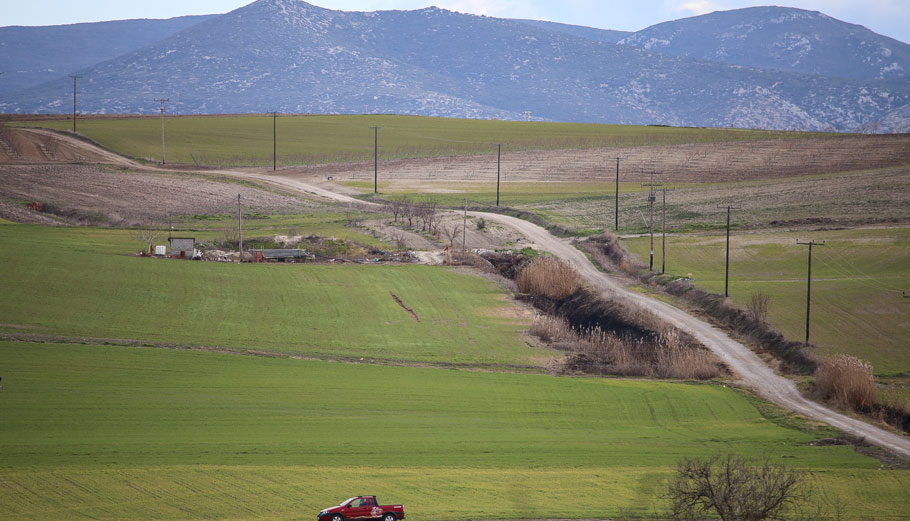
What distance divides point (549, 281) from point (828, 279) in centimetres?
1904

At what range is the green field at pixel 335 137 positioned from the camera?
454 ft

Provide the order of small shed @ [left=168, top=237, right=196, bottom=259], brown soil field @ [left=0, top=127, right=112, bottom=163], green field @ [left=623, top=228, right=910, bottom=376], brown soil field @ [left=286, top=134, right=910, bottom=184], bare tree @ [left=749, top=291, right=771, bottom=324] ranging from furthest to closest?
brown soil field @ [left=286, top=134, right=910, bottom=184] → brown soil field @ [left=0, top=127, right=112, bottom=163] → small shed @ [left=168, top=237, right=196, bottom=259] → bare tree @ [left=749, top=291, right=771, bottom=324] → green field @ [left=623, top=228, right=910, bottom=376]

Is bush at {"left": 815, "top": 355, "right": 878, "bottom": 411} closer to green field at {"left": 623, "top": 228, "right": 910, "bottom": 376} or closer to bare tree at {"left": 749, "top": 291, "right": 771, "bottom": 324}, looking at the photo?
green field at {"left": 623, "top": 228, "right": 910, "bottom": 376}

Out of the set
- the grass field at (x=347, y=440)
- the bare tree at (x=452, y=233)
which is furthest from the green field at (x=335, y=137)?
the grass field at (x=347, y=440)

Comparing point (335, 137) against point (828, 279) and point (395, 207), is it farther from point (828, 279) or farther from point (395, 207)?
point (828, 279)

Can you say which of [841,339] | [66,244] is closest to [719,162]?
[841,339]

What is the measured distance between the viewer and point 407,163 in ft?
448

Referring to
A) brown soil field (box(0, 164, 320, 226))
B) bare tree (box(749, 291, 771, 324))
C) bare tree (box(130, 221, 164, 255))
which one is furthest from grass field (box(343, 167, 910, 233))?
bare tree (box(130, 221, 164, 255))

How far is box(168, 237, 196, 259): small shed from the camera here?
6531cm

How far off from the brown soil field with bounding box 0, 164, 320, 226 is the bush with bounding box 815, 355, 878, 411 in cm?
6148

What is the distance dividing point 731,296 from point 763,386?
608 inches

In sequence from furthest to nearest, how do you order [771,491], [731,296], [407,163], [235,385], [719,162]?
[407,163] → [719,162] → [731,296] → [235,385] → [771,491]

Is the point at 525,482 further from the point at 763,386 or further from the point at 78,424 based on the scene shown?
the point at 763,386

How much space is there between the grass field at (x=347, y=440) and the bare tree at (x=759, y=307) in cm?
1113
